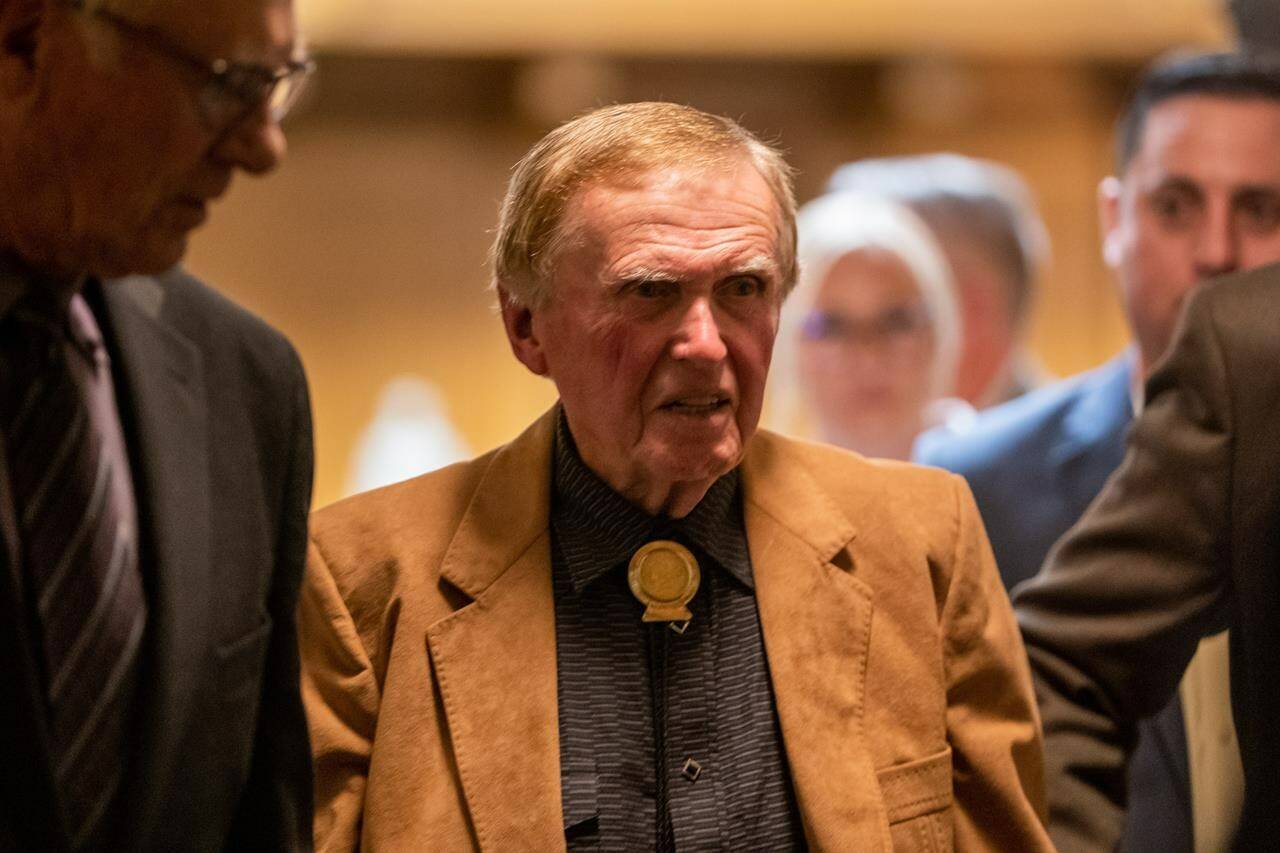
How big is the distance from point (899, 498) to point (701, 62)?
182 inches

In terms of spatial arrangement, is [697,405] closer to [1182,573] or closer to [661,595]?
[661,595]

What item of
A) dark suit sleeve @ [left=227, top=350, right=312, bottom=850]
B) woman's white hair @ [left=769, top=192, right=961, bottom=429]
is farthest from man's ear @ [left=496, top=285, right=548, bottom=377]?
woman's white hair @ [left=769, top=192, right=961, bottom=429]

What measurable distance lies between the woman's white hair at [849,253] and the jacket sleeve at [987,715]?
5.77 feet

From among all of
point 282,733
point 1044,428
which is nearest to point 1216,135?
point 1044,428

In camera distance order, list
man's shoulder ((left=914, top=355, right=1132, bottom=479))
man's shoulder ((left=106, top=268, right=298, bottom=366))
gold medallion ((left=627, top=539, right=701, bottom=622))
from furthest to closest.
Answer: man's shoulder ((left=914, top=355, right=1132, bottom=479)), gold medallion ((left=627, top=539, right=701, bottom=622)), man's shoulder ((left=106, top=268, right=298, bottom=366))

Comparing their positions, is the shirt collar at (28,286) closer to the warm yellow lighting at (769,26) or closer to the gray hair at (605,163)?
the gray hair at (605,163)

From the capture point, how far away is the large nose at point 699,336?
1939 millimetres

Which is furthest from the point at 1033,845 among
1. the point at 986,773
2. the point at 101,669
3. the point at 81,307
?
the point at 81,307

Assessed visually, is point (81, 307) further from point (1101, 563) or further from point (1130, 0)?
point (1130, 0)

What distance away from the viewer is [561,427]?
2.17 m

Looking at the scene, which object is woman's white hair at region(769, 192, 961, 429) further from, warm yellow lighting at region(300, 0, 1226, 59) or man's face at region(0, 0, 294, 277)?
warm yellow lighting at region(300, 0, 1226, 59)

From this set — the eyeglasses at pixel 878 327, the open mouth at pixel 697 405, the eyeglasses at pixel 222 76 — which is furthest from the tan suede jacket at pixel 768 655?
the eyeglasses at pixel 878 327

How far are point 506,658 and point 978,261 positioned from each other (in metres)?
3.06

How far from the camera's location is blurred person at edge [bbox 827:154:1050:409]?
15.6 feet
